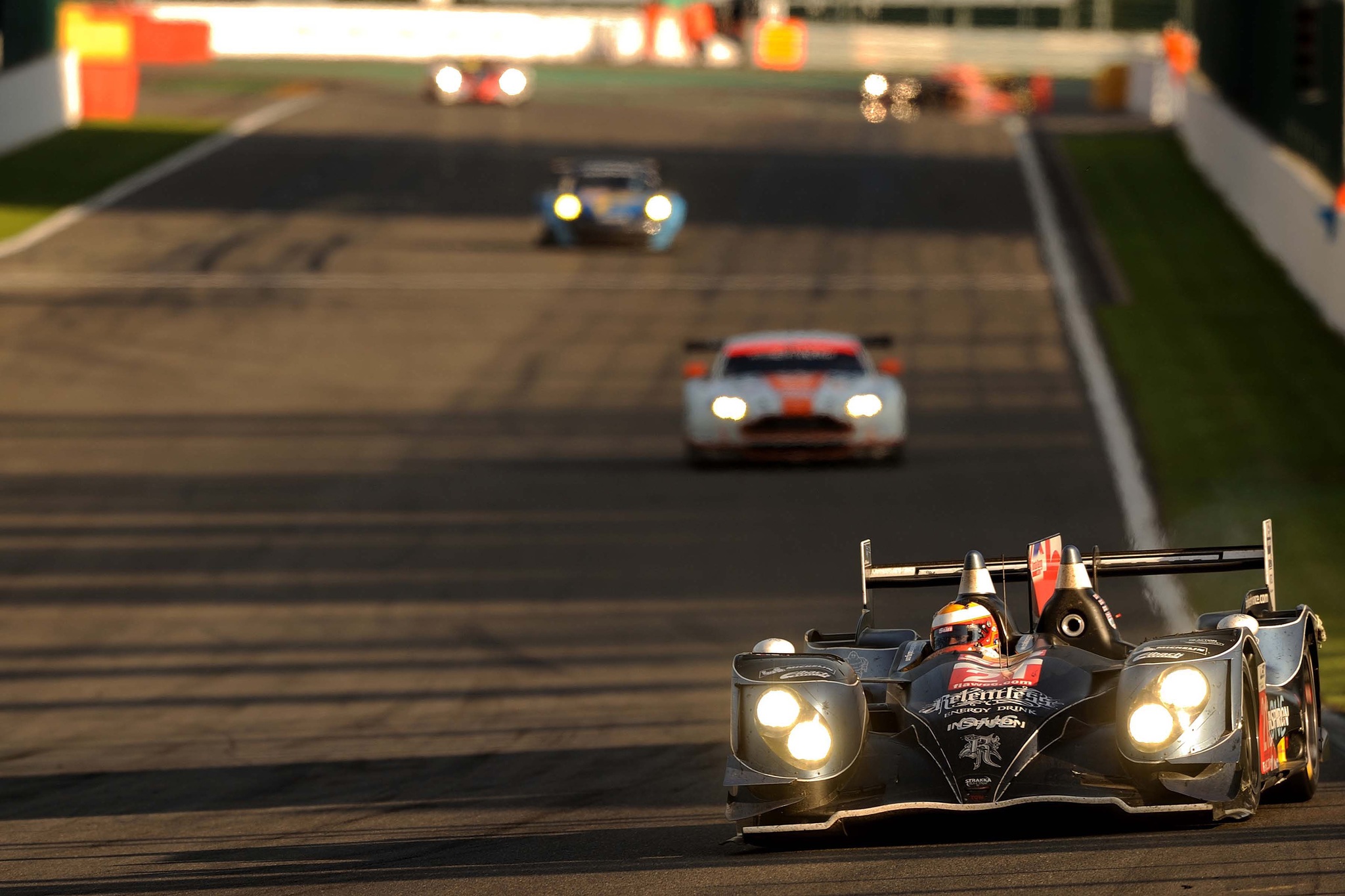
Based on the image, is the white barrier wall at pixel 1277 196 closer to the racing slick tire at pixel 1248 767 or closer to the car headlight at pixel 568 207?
the car headlight at pixel 568 207

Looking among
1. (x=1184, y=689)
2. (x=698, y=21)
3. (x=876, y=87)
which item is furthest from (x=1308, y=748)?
(x=698, y=21)

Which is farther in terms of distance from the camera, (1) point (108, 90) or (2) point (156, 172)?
(1) point (108, 90)

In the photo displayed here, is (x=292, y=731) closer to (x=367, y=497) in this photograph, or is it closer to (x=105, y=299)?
(x=367, y=497)

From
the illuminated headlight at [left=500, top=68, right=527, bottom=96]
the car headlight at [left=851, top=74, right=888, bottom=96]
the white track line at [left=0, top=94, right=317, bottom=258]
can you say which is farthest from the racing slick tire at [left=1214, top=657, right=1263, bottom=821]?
the car headlight at [left=851, top=74, right=888, bottom=96]

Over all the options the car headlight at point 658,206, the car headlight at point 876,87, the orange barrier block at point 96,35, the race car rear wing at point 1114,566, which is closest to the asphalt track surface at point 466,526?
the car headlight at point 658,206

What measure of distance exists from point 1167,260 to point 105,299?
16081 millimetres

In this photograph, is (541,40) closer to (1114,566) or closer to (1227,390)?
(1227,390)

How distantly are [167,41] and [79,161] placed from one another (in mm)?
23171

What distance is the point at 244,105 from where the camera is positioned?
55469 millimetres

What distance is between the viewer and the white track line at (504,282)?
33.5 meters

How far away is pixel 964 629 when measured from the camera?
28.7 ft

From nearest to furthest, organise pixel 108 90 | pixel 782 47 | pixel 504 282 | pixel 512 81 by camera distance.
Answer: pixel 504 282 → pixel 108 90 → pixel 512 81 → pixel 782 47

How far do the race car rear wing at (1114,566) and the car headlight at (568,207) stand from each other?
26.5 metres

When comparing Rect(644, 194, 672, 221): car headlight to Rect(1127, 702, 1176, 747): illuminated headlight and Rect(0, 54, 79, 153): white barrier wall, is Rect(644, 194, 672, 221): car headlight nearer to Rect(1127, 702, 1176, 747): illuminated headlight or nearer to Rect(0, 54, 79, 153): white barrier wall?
Rect(0, 54, 79, 153): white barrier wall
